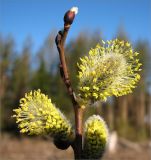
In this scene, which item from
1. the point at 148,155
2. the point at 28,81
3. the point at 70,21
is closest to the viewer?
the point at 70,21

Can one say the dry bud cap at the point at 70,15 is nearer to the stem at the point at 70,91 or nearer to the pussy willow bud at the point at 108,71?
the stem at the point at 70,91

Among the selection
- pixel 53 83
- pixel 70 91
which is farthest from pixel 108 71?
pixel 53 83

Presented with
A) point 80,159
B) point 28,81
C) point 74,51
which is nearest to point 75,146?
point 80,159

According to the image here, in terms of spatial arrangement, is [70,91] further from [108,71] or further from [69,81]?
[108,71]

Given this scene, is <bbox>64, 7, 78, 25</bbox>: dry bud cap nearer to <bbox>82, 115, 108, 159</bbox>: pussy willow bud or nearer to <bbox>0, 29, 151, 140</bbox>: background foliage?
<bbox>82, 115, 108, 159</bbox>: pussy willow bud

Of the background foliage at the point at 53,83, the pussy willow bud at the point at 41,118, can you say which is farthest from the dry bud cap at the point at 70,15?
the background foliage at the point at 53,83

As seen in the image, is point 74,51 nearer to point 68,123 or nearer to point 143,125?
point 143,125
